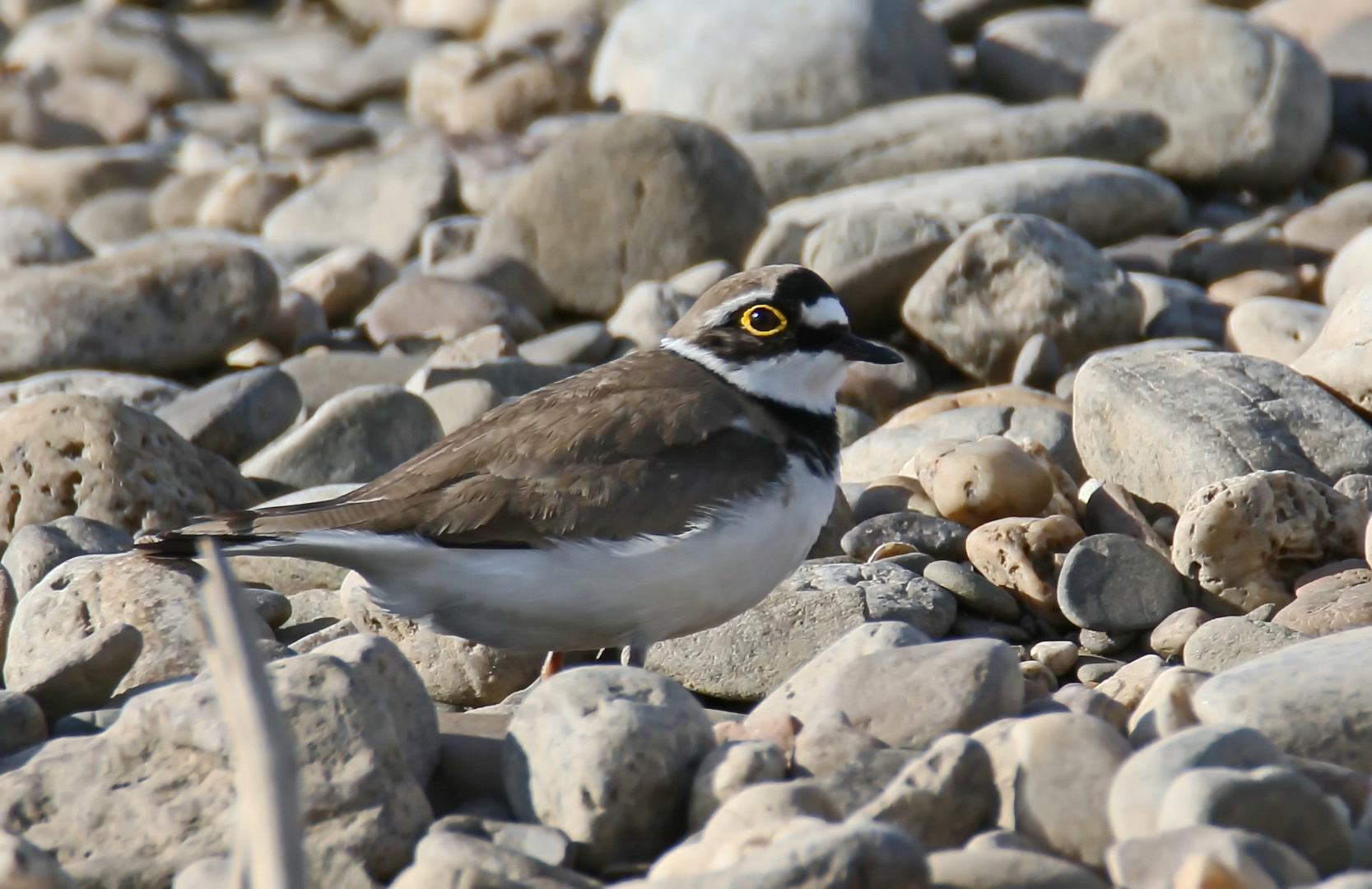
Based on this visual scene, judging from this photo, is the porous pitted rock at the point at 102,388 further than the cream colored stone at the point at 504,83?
No

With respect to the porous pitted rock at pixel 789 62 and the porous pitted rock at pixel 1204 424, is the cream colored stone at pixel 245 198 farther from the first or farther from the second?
the porous pitted rock at pixel 1204 424

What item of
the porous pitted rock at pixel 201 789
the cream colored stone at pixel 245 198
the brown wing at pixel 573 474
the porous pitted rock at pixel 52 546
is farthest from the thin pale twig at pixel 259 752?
the cream colored stone at pixel 245 198

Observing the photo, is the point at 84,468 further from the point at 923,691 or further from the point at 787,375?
the point at 923,691

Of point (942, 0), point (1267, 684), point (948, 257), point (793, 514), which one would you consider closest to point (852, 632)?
point (793, 514)

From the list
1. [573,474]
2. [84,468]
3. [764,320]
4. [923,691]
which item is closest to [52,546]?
[84,468]

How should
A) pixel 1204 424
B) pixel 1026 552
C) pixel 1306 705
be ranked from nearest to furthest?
pixel 1306 705 < pixel 1026 552 < pixel 1204 424

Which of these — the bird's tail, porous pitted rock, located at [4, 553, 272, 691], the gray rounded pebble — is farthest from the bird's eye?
porous pitted rock, located at [4, 553, 272, 691]

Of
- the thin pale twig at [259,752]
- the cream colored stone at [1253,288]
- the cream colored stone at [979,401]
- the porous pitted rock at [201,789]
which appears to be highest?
the thin pale twig at [259,752]

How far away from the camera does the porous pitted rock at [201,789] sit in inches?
138

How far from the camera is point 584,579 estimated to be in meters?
4.62

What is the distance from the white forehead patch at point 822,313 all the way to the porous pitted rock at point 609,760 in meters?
1.90

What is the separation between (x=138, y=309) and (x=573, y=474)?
4.74 metres

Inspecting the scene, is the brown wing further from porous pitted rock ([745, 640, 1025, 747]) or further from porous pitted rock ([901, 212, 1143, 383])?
porous pitted rock ([901, 212, 1143, 383])

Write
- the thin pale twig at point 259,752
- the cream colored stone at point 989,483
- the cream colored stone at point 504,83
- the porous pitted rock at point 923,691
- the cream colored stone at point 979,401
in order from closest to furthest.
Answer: the thin pale twig at point 259,752 → the porous pitted rock at point 923,691 → the cream colored stone at point 989,483 → the cream colored stone at point 979,401 → the cream colored stone at point 504,83
